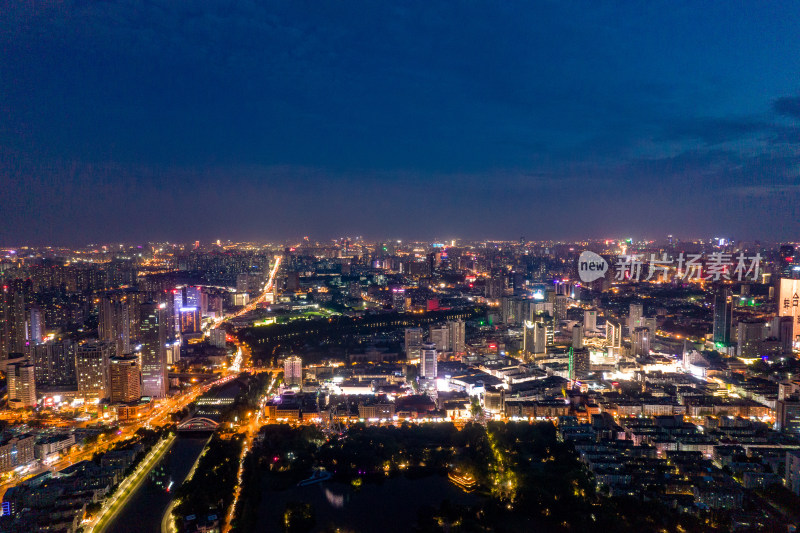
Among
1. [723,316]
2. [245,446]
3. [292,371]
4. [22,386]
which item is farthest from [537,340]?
[22,386]

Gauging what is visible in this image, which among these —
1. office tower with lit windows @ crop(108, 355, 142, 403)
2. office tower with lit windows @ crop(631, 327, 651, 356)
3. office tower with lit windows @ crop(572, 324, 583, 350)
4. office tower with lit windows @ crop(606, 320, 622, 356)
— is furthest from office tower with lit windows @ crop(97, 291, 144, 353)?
office tower with lit windows @ crop(631, 327, 651, 356)

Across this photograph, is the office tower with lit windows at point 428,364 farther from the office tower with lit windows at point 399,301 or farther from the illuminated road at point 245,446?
the office tower with lit windows at point 399,301

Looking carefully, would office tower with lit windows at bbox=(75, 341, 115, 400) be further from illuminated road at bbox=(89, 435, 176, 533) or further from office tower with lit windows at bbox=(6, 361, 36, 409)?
illuminated road at bbox=(89, 435, 176, 533)

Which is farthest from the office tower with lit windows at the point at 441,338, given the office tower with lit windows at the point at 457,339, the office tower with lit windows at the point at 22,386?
the office tower with lit windows at the point at 22,386

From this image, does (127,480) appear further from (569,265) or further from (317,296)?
(569,265)

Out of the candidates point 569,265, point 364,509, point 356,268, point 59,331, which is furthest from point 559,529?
point 356,268

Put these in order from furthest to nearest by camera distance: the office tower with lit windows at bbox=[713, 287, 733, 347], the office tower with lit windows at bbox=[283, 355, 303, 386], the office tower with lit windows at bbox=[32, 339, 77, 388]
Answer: the office tower with lit windows at bbox=[713, 287, 733, 347], the office tower with lit windows at bbox=[283, 355, 303, 386], the office tower with lit windows at bbox=[32, 339, 77, 388]
